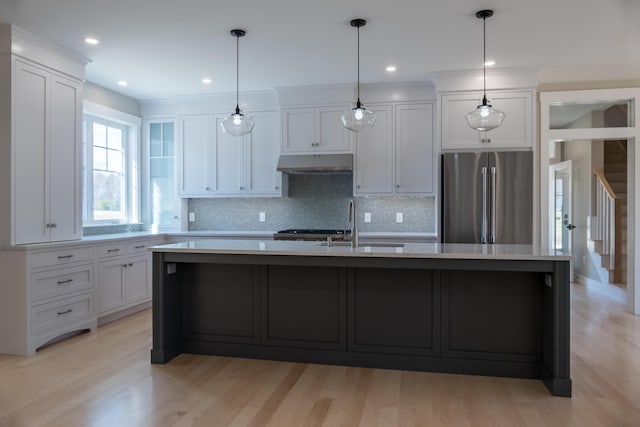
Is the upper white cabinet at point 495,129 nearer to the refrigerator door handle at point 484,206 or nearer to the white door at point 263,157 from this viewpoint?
the refrigerator door handle at point 484,206

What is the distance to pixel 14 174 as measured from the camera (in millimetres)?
3639

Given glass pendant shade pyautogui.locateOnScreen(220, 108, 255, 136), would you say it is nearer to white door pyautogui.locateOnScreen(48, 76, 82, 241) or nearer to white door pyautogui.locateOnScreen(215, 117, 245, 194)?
white door pyautogui.locateOnScreen(48, 76, 82, 241)

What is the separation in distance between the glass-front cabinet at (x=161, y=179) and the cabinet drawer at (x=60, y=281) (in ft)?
5.84

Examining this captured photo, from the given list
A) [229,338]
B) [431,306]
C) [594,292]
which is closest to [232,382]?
[229,338]

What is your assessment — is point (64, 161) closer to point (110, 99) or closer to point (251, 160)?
point (110, 99)

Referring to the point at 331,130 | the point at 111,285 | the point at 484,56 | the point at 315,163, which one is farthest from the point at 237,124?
the point at 484,56

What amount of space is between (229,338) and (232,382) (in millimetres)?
565

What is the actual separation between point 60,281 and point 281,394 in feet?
8.09

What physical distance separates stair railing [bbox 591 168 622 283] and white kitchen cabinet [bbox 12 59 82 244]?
6.78 m

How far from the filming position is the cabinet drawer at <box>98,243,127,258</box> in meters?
4.43

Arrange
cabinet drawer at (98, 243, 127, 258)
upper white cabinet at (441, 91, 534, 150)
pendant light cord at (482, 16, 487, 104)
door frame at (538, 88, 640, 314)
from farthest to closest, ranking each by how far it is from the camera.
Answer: door frame at (538, 88, 640, 314) < upper white cabinet at (441, 91, 534, 150) < cabinet drawer at (98, 243, 127, 258) < pendant light cord at (482, 16, 487, 104)

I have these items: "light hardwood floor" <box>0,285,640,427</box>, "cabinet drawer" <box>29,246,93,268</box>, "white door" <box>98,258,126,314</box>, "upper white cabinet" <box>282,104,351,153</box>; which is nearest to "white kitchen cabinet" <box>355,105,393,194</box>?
"upper white cabinet" <box>282,104,351,153</box>

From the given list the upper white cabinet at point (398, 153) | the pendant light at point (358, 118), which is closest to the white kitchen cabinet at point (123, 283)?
the upper white cabinet at point (398, 153)

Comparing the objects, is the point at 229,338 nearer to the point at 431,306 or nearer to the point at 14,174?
the point at 431,306
